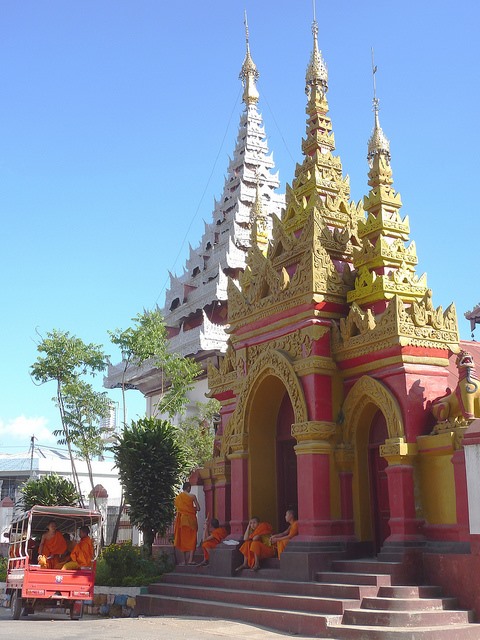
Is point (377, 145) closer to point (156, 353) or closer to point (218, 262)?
point (156, 353)

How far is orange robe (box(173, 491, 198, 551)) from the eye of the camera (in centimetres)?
1462

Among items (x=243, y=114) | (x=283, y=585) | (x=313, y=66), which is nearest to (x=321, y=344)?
(x=283, y=585)

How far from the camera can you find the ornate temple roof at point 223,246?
34.3 meters

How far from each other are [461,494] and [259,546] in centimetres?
391

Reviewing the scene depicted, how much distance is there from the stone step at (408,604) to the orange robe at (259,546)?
10.5 feet

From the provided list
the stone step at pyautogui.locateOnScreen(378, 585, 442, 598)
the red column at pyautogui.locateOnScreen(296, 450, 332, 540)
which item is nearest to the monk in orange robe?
the red column at pyautogui.locateOnScreen(296, 450, 332, 540)

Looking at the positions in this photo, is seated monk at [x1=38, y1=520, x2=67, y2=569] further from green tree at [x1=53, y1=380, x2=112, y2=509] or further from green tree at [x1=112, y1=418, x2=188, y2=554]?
green tree at [x1=53, y1=380, x2=112, y2=509]

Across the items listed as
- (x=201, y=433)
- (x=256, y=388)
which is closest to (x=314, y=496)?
(x=256, y=388)

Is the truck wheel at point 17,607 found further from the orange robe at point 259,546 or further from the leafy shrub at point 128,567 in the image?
the orange robe at point 259,546

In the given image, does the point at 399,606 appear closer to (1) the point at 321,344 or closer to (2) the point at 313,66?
(1) the point at 321,344

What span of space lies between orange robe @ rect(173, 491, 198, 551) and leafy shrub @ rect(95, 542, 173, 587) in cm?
59

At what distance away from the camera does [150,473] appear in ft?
53.1

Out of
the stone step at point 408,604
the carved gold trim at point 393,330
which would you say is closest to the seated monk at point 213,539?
the carved gold trim at point 393,330

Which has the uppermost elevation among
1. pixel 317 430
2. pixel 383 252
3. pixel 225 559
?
pixel 383 252
